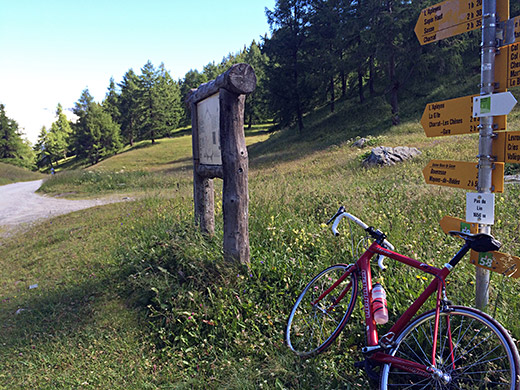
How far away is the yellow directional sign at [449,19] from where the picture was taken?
8.77 feet

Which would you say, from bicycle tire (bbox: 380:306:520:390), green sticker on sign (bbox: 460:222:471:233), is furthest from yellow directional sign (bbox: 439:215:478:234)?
bicycle tire (bbox: 380:306:520:390)

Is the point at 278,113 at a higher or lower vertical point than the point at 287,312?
higher

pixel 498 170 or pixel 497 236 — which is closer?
pixel 498 170

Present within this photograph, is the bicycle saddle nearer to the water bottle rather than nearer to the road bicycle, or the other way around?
the road bicycle

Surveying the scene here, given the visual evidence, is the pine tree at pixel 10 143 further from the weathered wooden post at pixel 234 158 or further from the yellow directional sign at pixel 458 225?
the yellow directional sign at pixel 458 225

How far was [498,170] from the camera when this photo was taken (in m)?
2.58

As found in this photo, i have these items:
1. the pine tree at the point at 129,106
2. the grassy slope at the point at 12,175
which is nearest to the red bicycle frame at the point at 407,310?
the grassy slope at the point at 12,175

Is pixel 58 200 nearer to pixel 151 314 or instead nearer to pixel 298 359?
pixel 151 314

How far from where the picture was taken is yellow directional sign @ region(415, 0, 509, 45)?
2.63 m

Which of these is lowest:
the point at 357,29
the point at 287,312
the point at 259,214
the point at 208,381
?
the point at 208,381

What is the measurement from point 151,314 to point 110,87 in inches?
3101

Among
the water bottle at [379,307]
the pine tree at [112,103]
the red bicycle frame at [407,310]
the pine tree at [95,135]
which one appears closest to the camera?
the red bicycle frame at [407,310]

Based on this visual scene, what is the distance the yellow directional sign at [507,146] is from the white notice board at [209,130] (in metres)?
3.27

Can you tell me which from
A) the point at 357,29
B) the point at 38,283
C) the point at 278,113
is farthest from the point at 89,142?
the point at 38,283
